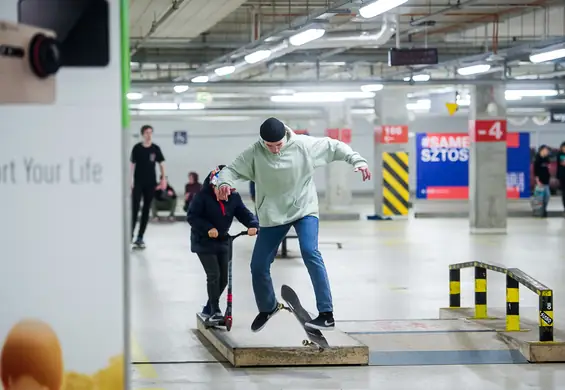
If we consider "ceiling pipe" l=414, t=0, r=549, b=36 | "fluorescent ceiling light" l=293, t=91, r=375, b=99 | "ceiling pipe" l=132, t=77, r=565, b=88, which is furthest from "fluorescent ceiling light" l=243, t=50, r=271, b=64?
"fluorescent ceiling light" l=293, t=91, r=375, b=99

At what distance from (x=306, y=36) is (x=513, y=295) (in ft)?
18.0

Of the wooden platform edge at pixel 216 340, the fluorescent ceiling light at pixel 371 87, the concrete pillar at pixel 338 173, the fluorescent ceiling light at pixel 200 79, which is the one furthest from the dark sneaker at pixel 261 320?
the concrete pillar at pixel 338 173

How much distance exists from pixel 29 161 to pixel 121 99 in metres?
0.45

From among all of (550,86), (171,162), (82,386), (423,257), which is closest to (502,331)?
(82,386)

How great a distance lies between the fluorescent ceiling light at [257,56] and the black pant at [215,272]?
6856 millimetres

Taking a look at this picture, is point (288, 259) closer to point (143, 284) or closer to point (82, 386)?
point (143, 284)

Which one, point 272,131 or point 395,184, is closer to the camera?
point 272,131

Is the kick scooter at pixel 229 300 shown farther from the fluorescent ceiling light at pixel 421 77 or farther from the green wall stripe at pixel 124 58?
the fluorescent ceiling light at pixel 421 77

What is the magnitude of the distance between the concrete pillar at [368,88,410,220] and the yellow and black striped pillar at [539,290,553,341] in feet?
52.1

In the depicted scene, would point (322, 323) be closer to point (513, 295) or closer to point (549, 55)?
point (513, 295)

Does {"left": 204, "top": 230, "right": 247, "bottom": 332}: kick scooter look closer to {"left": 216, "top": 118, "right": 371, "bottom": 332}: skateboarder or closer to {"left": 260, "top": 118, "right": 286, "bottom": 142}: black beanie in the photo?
{"left": 216, "top": 118, "right": 371, "bottom": 332}: skateboarder

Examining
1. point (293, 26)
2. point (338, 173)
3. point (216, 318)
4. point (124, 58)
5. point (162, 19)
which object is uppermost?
point (162, 19)

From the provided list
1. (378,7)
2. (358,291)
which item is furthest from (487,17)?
(358,291)

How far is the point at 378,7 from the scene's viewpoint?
10.5m
